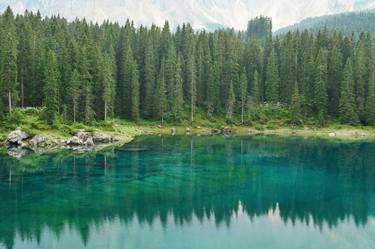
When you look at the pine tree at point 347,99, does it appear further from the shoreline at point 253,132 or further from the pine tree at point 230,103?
the pine tree at point 230,103

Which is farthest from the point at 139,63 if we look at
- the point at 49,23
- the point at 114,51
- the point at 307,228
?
the point at 307,228

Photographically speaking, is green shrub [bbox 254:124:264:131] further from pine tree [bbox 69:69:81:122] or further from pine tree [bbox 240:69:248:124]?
pine tree [bbox 69:69:81:122]

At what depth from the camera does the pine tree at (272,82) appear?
13838cm

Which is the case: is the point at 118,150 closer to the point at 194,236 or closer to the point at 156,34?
the point at 194,236

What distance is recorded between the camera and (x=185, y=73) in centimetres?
13750

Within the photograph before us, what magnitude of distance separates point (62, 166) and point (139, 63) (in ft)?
256

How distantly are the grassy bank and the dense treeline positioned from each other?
3.15 meters

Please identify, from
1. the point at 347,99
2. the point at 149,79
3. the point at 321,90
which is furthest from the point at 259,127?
the point at 149,79

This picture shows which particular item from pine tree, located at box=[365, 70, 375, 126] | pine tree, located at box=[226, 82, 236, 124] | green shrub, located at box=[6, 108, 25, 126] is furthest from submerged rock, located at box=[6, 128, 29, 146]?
pine tree, located at box=[365, 70, 375, 126]

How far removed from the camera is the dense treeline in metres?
105

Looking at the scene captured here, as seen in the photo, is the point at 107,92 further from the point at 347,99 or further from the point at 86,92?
the point at 347,99

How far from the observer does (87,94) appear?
99.4 metres

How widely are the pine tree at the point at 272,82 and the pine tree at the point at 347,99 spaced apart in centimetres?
2063

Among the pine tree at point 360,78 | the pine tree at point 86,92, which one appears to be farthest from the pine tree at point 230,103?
the pine tree at point 86,92
